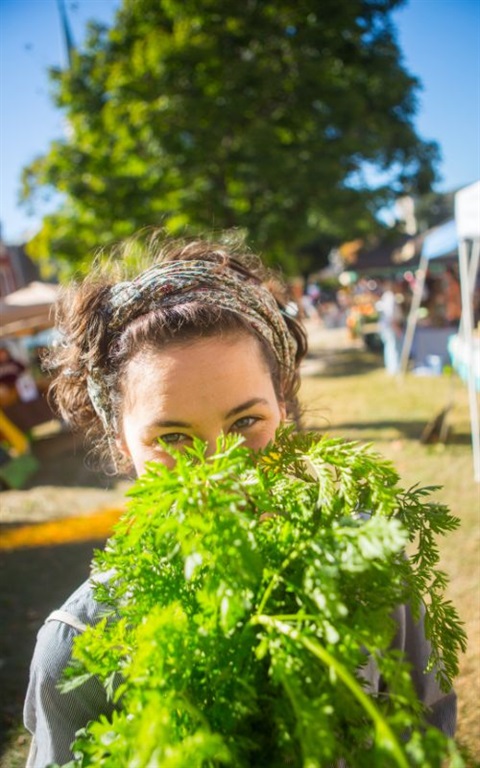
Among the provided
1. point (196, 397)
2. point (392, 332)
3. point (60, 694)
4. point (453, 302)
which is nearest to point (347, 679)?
point (196, 397)

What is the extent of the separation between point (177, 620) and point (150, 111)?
51.5 feet

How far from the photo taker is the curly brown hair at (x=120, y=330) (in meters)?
1.51

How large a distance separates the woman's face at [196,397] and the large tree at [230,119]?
12780mm

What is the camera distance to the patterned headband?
5.32 feet

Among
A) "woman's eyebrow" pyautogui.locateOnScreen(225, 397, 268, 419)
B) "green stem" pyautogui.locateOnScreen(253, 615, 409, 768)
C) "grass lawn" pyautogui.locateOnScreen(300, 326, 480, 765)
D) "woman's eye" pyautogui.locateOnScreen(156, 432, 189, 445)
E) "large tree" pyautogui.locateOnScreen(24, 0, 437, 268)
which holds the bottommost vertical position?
"grass lawn" pyautogui.locateOnScreen(300, 326, 480, 765)

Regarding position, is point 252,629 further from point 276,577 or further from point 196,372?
point 196,372

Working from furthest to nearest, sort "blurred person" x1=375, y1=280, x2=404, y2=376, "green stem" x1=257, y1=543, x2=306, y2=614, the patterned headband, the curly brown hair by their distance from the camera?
"blurred person" x1=375, y1=280, x2=404, y2=376 < the patterned headband < the curly brown hair < "green stem" x1=257, y1=543, x2=306, y2=614

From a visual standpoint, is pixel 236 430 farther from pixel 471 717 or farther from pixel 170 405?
pixel 471 717

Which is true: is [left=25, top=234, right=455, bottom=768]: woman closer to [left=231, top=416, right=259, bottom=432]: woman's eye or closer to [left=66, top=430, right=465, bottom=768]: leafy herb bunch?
[left=231, top=416, right=259, bottom=432]: woman's eye

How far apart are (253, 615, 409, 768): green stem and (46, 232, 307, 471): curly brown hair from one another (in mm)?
929

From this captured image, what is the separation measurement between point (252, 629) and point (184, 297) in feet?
3.63

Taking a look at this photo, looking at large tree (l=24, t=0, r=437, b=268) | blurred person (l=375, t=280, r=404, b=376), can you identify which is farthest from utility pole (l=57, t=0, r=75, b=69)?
blurred person (l=375, t=280, r=404, b=376)

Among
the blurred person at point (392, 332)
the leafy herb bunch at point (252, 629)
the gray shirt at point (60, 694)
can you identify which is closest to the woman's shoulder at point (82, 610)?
the gray shirt at point (60, 694)

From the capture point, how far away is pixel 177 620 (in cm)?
67
